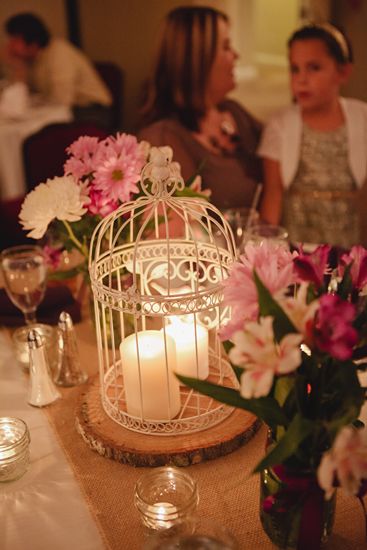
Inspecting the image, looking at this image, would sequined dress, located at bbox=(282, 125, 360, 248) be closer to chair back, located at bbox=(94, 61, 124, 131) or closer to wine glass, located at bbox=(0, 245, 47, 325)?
wine glass, located at bbox=(0, 245, 47, 325)

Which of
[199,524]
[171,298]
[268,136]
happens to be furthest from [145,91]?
[199,524]

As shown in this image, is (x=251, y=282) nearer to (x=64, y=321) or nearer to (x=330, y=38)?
(x=64, y=321)

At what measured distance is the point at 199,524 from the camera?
0.73 metres

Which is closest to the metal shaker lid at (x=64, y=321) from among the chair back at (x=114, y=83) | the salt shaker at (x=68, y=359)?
the salt shaker at (x=68, y=359)

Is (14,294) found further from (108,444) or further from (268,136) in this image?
(268,136)

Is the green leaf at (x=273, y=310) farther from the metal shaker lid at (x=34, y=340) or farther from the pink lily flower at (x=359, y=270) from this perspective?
the metal shaker lid at (x=34, y=340)

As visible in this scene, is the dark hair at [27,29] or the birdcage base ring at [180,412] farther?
the dark hair at [27,29]

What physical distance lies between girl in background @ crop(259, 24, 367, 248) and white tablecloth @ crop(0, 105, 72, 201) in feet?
6.35

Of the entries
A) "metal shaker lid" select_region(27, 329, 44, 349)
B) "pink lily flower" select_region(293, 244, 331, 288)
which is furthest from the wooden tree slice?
"pink lily flower" select_region(293, 244, 331, 288)

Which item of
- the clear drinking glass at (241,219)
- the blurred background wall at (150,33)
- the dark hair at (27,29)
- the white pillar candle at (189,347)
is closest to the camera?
the white pillar candle at (189,347)

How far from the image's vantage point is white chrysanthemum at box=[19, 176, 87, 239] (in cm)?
113

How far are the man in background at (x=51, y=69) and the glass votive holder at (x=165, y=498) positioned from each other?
4.17m

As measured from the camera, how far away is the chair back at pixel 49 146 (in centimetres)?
290

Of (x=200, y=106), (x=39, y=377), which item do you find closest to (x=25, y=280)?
(x=39, y=377)
